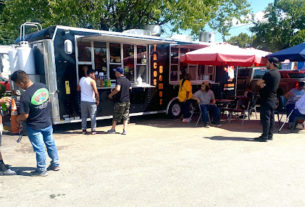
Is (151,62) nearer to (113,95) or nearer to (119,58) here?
(119,58)

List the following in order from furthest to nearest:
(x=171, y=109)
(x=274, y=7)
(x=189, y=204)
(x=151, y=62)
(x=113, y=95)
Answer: (x=274, y=7) < (x=171, y=109) < (x=151, y=62) < (x=113, y=95) < (x=189, y=204)

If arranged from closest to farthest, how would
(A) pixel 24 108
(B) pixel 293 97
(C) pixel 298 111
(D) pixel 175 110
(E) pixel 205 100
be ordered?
(A) pixel 24 108
(C) pixel 298 111
(B) pixel 293 97
(E) pixel 205 100
(D) pixel 175 110

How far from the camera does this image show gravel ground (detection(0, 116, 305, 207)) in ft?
11.0

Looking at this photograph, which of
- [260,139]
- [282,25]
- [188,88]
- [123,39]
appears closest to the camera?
[260,139]

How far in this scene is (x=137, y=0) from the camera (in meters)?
12.5

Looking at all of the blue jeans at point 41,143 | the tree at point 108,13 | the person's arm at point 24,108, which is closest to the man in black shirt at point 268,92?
the blue jeans at point 41,143

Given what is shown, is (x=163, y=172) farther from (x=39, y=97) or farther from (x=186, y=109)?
(x=186, y=109)

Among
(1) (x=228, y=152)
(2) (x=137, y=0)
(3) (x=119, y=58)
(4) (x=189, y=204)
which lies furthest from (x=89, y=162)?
(2) (x=137, y=0)

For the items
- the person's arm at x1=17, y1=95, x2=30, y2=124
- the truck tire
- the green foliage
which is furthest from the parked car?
the green foliage

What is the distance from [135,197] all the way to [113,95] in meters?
3.60

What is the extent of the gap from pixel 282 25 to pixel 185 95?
A: 21704mm

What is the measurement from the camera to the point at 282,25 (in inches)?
1001

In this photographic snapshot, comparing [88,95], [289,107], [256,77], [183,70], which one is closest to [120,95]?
[88,95]

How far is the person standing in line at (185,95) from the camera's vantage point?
27.3 feet
